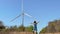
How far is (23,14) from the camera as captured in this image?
1658cm

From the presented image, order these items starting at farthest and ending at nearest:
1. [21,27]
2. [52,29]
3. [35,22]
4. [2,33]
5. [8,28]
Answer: [52,29], [21,27], [8,28], [2,33], [35,22]

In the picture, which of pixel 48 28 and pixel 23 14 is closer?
pixel 23 14

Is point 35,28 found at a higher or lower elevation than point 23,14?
lower

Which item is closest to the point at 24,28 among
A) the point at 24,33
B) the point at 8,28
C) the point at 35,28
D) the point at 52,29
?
the point at 8,28

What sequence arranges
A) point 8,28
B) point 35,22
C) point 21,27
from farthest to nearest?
point 21,27 → point 8,28 → point 35,22

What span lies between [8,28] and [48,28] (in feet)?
41.7

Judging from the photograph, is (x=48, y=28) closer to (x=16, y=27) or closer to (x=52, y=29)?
(x=52, y=29)

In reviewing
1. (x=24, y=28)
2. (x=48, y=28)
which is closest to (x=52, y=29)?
(x=48, y=28)

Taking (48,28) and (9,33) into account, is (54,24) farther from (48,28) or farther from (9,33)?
(9,33)

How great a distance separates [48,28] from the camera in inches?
1265

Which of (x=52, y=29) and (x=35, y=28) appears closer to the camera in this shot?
(x=35, y=28)

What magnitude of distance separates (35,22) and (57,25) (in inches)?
673

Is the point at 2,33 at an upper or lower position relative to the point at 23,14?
lower

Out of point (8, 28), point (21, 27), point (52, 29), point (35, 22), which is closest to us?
point (35, 22)
